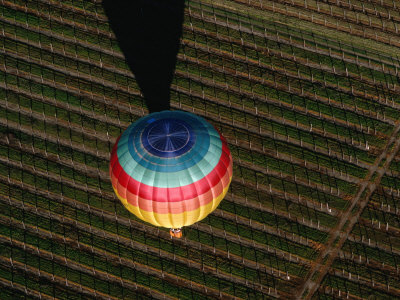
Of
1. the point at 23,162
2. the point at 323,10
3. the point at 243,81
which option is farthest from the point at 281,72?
the point at 23,162

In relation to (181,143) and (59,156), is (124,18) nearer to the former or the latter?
(59,156)

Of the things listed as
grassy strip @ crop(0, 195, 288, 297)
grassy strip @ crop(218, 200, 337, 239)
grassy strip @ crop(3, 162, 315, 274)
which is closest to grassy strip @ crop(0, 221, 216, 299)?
grassy strip @ crop(0, 195, 288, 297)

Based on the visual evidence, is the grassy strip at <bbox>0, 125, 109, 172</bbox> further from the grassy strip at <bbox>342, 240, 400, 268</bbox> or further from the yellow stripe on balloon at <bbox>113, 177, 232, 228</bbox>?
the grassy strip at <bbox>342, 240, 400, 268</bbox>

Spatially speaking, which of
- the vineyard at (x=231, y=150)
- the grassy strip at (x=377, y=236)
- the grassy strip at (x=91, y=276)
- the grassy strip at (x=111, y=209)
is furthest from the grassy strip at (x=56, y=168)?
the grassy strip at (x=377, y=236)

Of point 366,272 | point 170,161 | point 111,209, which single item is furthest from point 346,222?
point 111,209

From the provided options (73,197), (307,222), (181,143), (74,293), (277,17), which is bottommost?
(74,293)
